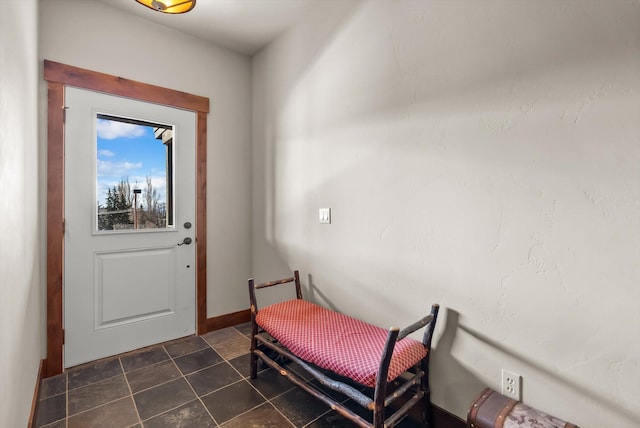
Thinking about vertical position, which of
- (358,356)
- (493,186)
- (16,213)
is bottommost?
(358,356)

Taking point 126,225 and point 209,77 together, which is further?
point 209,77

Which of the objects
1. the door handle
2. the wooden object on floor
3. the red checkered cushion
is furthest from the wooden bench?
the door handle

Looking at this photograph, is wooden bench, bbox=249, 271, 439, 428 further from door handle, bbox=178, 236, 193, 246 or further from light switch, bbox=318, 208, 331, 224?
door handle, bbox=178, 236, 193, 246

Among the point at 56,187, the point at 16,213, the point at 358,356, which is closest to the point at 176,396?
the point at 358,356

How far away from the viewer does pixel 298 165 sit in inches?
100

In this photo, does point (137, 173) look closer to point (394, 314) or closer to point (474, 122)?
point (394, 314)

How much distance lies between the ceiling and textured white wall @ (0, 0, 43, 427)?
848 millimetres

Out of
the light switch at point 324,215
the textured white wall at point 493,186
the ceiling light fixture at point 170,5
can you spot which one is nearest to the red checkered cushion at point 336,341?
the textured white wall at point 493,186

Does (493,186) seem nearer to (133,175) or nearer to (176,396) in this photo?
(176,396)

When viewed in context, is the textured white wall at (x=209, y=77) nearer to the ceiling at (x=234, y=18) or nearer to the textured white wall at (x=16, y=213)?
the ceiling at (x=234, y=18)

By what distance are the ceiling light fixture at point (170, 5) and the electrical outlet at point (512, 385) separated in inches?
105

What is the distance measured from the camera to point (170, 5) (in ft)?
6.31

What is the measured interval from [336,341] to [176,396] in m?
1.11

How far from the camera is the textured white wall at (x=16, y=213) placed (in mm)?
1005
